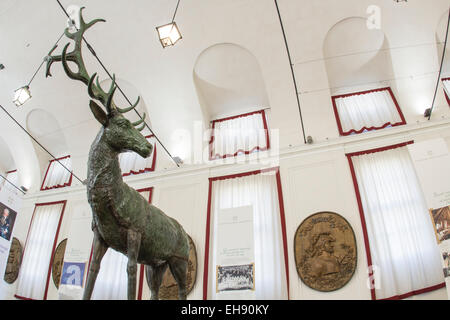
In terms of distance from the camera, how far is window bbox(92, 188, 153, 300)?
26.6 ft

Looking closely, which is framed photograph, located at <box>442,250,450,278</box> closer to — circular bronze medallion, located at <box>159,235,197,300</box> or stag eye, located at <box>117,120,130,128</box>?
circular bronze medallion, located at <box>159,235,197,300</box>

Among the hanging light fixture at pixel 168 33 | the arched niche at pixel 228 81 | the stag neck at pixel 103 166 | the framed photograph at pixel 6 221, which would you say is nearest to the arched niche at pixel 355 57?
the arched niche at pixel 228 81

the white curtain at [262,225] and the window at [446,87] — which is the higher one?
the window at [446,87]

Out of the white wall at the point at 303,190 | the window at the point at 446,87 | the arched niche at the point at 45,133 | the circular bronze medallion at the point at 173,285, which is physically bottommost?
the circular bronze medallion at the point at 173,285

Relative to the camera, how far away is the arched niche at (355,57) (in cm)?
839

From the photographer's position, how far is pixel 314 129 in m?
8.59

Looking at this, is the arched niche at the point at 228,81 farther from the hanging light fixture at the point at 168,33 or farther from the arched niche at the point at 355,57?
the hanging light fixture at the point at 168,33

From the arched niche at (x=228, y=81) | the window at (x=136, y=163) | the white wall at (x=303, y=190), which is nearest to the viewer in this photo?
the white wall at (x=303, y=190)

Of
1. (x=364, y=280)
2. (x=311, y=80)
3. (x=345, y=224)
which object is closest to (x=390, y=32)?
(x=311, y=80)

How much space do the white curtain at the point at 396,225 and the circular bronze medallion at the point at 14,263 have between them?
34.6 ft

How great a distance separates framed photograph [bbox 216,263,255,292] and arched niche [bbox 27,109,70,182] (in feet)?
26.4

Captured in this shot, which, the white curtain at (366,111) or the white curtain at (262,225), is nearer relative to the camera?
the white curtain at (262,225)

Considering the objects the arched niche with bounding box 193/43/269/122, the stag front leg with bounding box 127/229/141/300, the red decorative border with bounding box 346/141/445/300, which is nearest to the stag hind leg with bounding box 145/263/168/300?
the stag front leg with bounding box 127/229/141/300
